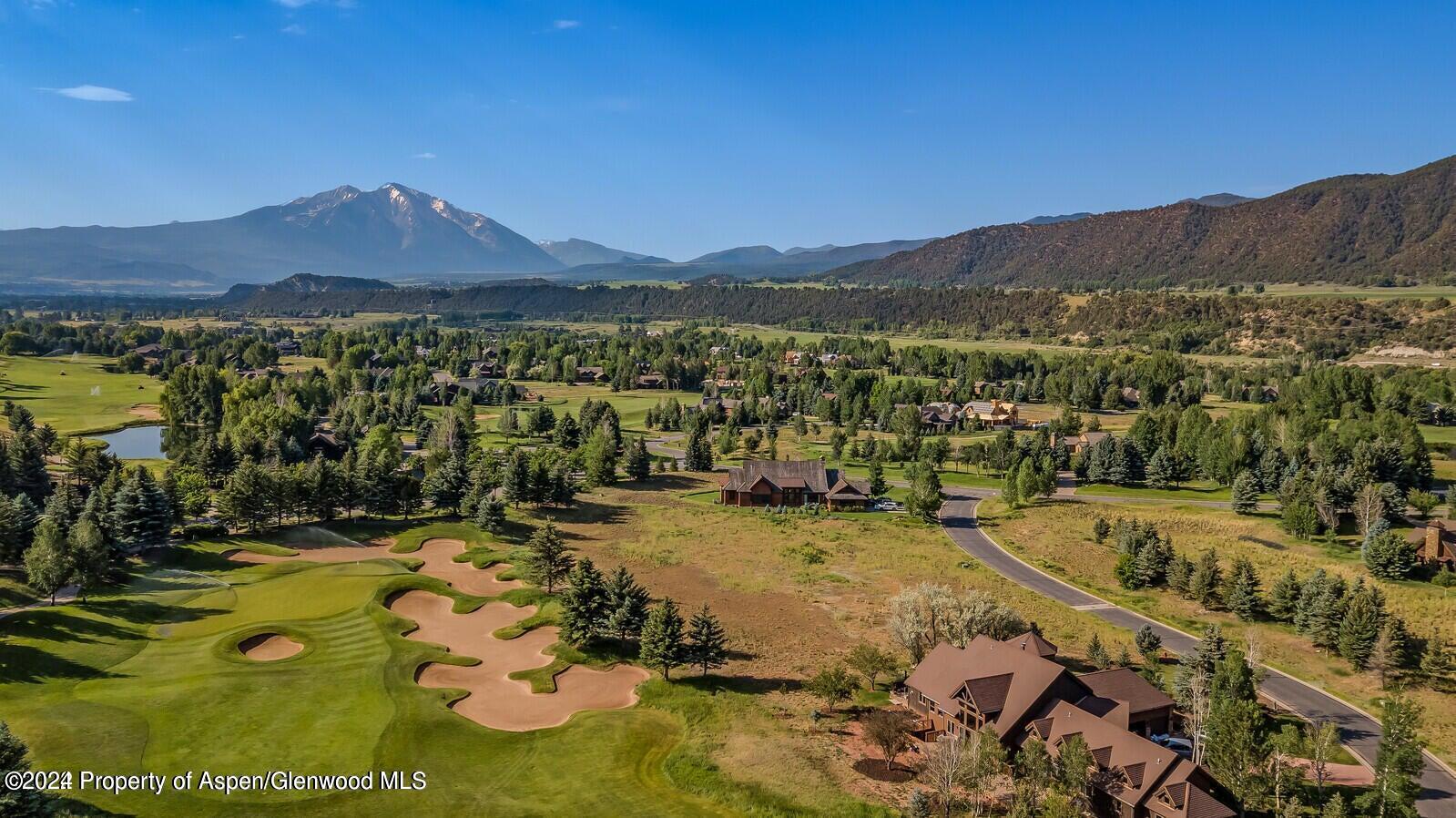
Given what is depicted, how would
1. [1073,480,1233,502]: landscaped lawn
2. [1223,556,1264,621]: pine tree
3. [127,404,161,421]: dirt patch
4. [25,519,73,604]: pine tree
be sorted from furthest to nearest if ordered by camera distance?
1. [127,404,161,421]: dirt patch
2. [1073,480,1233,502]: landscaped lawn
3. [1223,556,1264,621]: pine tree
4. [25,519,73,604]: pine tree

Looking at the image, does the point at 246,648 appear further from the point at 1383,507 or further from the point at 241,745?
the point at 1383,507

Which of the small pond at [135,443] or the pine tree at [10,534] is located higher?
the pine tree at [10,534]

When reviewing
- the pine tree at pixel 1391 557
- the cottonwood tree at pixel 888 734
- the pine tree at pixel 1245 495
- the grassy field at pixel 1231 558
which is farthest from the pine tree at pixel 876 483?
the cottonwood tree at pixel 888 734

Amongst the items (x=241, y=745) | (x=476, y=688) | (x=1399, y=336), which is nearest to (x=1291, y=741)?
(x=476, y=688)

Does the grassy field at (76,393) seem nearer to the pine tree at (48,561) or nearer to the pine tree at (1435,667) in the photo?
the pine tree at (48,561)

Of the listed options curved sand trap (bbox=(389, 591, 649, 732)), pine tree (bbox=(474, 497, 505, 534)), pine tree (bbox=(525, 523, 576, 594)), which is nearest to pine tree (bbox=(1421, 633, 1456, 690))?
curved sand trap (bbox=(389, 591, 649, 732))

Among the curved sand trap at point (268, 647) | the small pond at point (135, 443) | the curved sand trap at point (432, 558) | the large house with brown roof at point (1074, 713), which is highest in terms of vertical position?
the large house with brown roof at point (1074, 713)

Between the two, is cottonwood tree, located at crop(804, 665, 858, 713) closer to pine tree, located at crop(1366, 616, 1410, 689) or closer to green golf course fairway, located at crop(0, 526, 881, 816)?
green golf course fairway, located at crop(0, 526, 881, 816)
